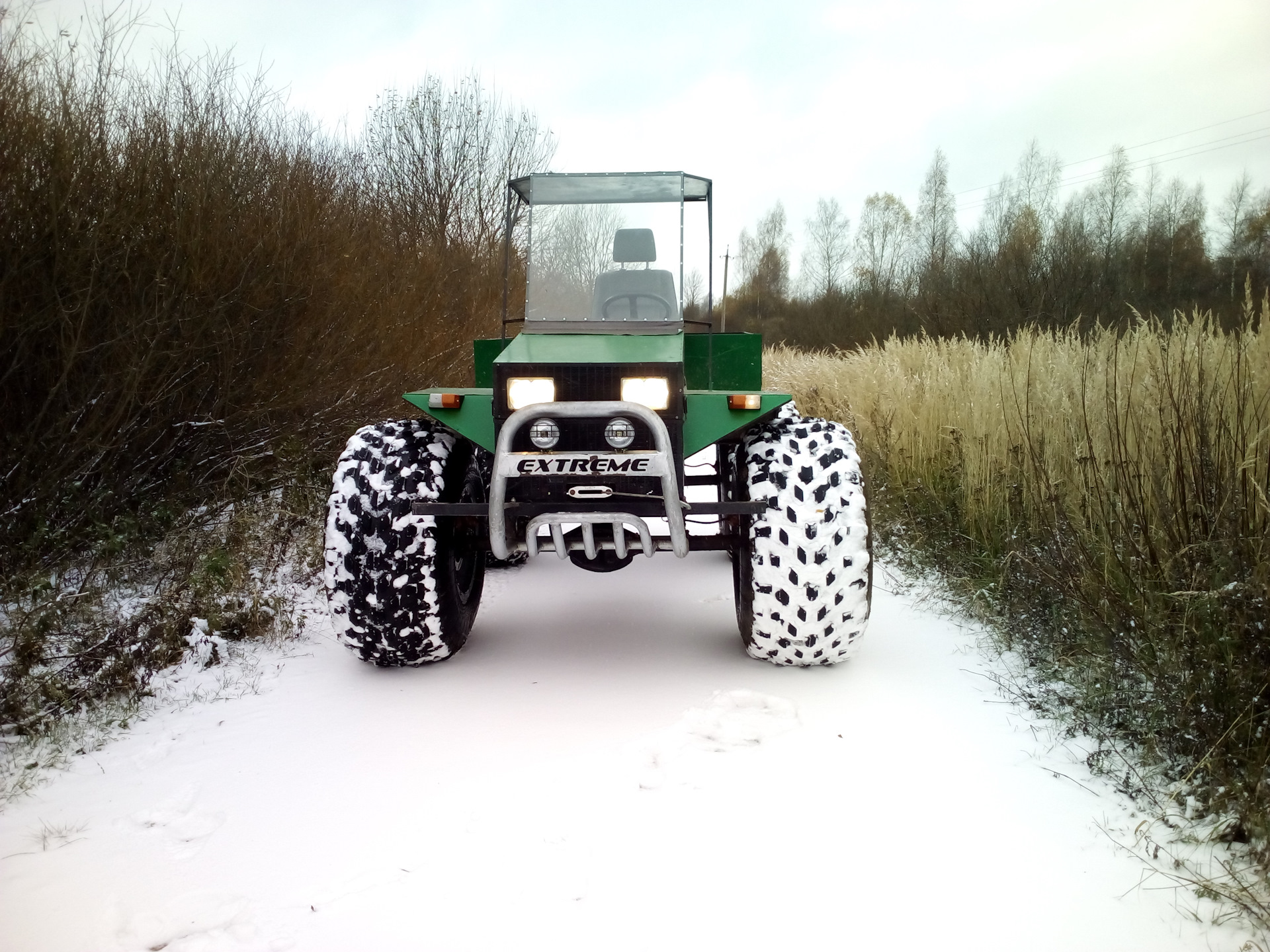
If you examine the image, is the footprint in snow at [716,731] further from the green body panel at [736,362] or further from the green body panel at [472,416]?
the green body panel at [736,362]

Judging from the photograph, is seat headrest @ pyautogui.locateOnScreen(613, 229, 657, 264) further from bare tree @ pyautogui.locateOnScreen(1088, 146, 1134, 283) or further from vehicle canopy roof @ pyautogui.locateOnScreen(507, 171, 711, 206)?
bare tree @ pyautogui.locateOnScreen(1088, 146, 1134, 283)

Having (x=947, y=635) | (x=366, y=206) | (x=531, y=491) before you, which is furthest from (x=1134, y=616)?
(x=366, y=206)

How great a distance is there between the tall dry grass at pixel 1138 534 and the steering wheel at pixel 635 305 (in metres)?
→ 1.74

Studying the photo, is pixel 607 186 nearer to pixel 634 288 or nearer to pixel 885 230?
pixel 634 288

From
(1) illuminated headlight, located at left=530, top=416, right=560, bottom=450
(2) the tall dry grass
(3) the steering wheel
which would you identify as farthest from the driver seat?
(2) the tall dry grass

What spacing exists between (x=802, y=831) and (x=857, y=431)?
5116 mm

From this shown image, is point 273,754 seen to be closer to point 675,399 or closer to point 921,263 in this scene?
point 675,399

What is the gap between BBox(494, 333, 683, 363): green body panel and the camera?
3238 mm

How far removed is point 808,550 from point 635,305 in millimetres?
1549

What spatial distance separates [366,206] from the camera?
956cm

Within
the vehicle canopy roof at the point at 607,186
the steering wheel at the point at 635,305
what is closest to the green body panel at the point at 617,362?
the steering wheel at the point at 635,305

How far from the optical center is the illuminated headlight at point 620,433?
303 centimetres

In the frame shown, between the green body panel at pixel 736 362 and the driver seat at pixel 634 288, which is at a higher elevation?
the driver seat at pixel 634 288

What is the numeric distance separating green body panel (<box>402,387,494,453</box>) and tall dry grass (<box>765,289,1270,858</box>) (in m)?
2.25
